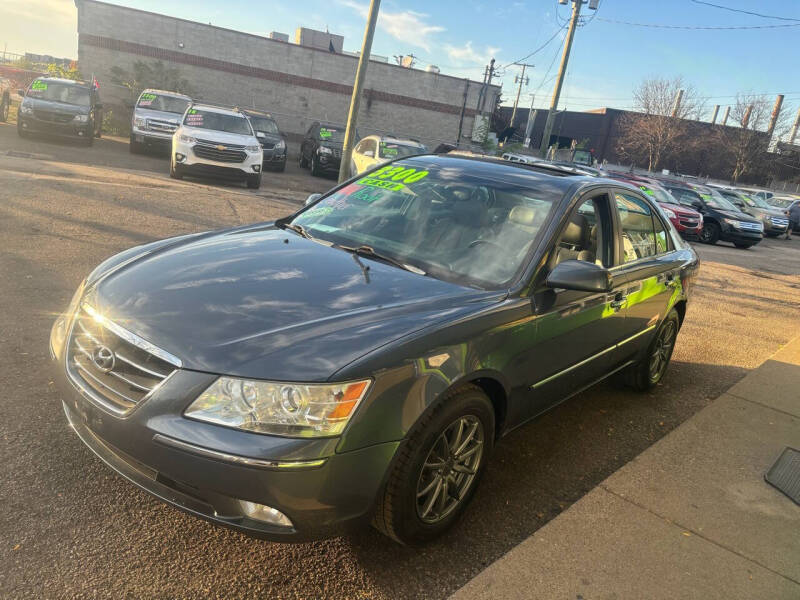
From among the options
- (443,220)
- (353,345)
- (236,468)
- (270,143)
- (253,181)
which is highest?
(443,220)

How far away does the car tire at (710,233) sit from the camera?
62.9ft

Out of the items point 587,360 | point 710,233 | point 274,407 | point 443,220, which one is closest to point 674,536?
point 587,360

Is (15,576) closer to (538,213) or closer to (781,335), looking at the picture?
(538,213)

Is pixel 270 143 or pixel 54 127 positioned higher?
pixel 270 143

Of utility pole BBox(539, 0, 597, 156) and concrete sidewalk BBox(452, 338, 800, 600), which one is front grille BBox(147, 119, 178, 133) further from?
concrete sidewalk BBox(452, 338, 800, 600)

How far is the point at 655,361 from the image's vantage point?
16.6 feet

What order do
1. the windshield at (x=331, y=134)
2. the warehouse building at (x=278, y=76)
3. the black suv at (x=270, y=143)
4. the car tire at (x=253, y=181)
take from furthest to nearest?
the warehouse building at (x=278, y=76), the windshield at (x=331, y=134), the black suv at (x=270, y=143), the car tire at (x=253, y=181)

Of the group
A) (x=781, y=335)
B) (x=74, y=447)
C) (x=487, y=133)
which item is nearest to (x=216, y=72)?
(x=487, y=133)

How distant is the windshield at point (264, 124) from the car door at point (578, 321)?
57.3ft

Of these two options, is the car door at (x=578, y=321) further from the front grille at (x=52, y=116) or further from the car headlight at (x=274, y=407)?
the front grille at (x=52, y=116)

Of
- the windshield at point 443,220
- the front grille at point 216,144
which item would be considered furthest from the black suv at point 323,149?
the windshield at point 443,220

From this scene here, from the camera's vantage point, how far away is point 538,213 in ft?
11.3

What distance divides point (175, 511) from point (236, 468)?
0.84 m

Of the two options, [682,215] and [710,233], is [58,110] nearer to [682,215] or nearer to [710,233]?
[682,215]
